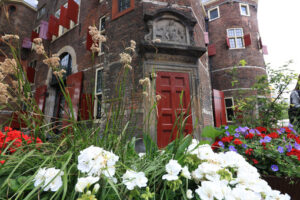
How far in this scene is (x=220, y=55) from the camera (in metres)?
11.5

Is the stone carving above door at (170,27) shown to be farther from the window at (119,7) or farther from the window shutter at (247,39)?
the window shutter at (247,39)

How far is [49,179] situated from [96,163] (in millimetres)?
194

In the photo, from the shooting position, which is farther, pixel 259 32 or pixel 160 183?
pixel 259 32

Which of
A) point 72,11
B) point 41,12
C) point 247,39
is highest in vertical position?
point 41,12

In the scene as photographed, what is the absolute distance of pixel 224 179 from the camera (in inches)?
26.3

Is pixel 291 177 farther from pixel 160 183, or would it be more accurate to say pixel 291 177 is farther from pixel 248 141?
pixel 160 183

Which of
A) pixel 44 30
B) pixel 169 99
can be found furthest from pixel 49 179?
pixel 44 30

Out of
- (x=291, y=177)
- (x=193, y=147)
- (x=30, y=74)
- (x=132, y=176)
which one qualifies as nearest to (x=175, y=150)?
(x=193, y=147)

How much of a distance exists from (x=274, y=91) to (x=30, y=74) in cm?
1343

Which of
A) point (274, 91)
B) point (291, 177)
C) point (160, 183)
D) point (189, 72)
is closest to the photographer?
point (160, 183)

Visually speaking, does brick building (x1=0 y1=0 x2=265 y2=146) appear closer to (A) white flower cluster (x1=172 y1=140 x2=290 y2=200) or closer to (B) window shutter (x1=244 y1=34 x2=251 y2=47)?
(B) window shutter (x1=244 y1=34 x2=251 y2=47)

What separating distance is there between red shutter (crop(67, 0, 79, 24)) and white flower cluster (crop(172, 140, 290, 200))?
33.9 feet

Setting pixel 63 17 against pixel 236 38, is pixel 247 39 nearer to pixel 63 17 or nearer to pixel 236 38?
pixel 236 38

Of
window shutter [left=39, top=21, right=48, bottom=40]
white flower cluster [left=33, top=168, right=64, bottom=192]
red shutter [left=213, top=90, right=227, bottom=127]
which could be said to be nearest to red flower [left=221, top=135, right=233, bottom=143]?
white flower cluster [left=33, top=168, right=64, bottom=192]
